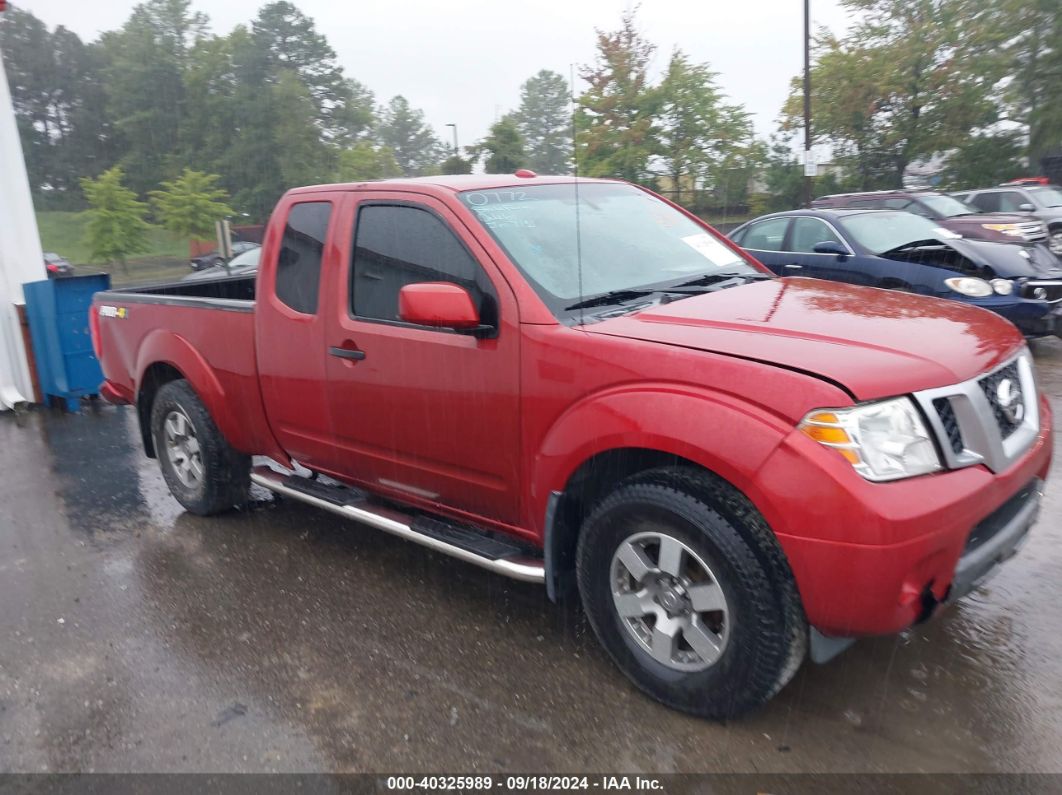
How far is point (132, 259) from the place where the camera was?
25516 millimetres

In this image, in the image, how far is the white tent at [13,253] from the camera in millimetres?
8445

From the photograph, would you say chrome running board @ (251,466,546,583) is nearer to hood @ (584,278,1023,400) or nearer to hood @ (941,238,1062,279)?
hood @ (584,278,1023,400)

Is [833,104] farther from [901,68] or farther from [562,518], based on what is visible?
[562,518]

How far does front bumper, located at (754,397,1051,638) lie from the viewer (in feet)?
8.14

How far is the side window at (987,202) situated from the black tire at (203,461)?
16392 mm

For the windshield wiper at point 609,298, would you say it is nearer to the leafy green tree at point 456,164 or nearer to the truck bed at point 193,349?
the truck bed at point 193,349

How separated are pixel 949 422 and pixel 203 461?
4.01 m

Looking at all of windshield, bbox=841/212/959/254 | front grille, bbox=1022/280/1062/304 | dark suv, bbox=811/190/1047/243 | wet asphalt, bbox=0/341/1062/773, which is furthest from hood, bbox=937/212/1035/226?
wet asphalt, bbox=0/341/1062/773

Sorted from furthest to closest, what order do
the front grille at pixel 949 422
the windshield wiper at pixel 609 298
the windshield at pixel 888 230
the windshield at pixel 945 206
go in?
1. the windshield at pixel 945 206
2. the windshield at pixel 888 230
3. the windshield wiper at pixel 609 298
4. the front grille at pixel 949 422

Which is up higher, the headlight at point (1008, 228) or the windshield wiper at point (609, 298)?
the windshield wiper at point (609, 298)

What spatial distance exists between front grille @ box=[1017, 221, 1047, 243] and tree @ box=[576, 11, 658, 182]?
8.74 meters

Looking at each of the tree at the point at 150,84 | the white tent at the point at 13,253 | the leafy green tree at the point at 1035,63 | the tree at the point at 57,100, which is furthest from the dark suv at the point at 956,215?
the tree at the point at 57,100

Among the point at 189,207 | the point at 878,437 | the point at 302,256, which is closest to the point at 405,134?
the point at 189,207

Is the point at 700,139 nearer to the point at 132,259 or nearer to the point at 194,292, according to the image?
the point at 194,292
